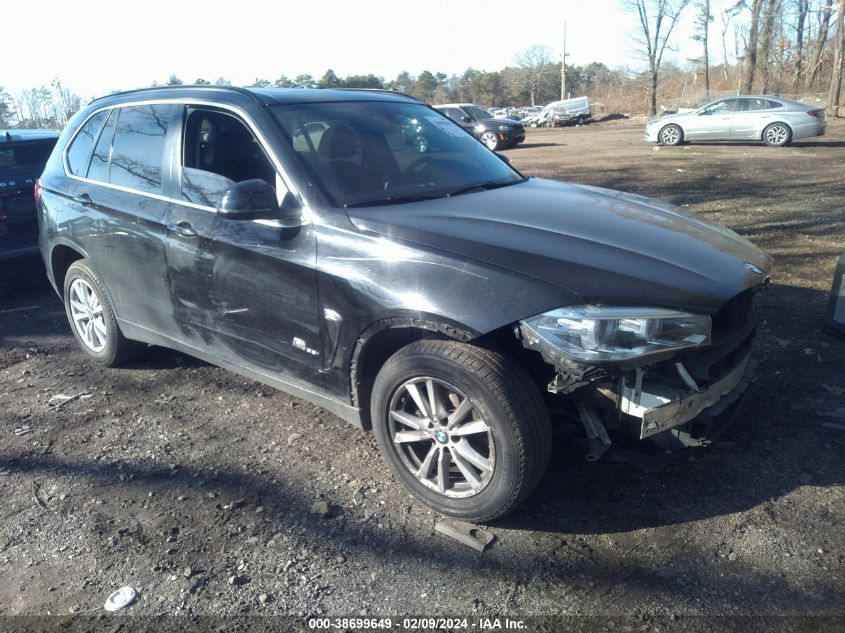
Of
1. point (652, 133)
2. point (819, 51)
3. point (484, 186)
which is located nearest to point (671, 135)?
point (652, 133)

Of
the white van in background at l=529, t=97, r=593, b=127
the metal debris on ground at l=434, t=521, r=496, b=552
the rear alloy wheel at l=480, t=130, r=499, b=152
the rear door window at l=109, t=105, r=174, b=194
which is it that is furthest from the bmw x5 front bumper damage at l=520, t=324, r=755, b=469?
the white van in background at l=529, t=97, r=593, b=127

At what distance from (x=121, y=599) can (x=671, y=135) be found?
20.7 m

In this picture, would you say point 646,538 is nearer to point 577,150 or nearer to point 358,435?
point 358,435

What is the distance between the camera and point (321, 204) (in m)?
3.44

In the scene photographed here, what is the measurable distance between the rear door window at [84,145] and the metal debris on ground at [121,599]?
3.14 metres

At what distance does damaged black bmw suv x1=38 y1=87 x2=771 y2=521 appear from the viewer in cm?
285

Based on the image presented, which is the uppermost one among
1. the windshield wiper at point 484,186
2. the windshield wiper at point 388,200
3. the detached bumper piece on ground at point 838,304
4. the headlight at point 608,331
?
the windshield wiper at point 388,200

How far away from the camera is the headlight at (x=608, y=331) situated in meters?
2.74

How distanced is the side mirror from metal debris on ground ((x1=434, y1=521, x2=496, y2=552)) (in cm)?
161

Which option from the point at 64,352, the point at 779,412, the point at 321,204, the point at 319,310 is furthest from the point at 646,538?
the point at 64,352

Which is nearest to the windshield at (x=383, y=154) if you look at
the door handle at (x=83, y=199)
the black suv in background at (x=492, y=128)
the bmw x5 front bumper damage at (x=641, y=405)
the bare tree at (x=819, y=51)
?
the bmw x5 front bumper damage at (x=641, y=405)

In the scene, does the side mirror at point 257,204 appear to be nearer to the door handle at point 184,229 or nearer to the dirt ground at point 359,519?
the door handle at point 184,229

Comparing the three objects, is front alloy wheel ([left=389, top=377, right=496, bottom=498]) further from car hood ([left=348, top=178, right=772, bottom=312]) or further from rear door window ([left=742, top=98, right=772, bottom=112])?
rear door window ([left=742, top=98, right=772, bottom=112])

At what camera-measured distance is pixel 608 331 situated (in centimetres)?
276
